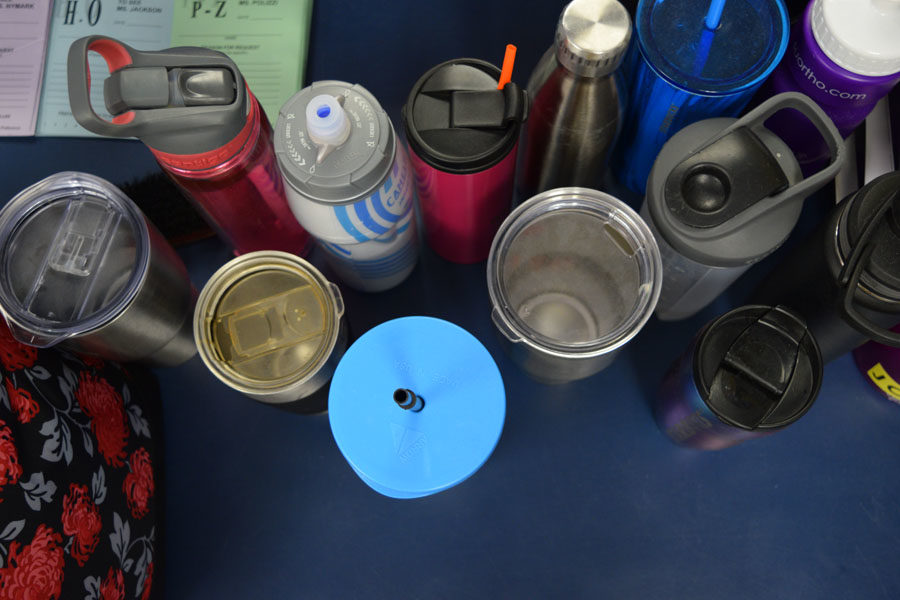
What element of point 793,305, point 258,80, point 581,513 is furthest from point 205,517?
point 793,305

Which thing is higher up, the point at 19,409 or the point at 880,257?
the point at 880,257

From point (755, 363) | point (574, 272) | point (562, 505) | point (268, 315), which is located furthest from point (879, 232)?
point (268, 315)

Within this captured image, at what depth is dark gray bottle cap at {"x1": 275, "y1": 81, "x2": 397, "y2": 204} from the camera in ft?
1.66

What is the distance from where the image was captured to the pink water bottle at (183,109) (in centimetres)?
50

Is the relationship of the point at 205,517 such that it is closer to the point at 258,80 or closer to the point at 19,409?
the point at 19,409

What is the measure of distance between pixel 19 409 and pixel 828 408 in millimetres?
759

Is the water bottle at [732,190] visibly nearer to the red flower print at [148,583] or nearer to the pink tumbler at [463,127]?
the pink tumbler at [463,127]

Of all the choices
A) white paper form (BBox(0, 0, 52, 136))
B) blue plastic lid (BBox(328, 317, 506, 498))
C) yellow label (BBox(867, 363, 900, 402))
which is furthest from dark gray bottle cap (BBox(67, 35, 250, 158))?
yellow label (BBox(867, 363, 900, 402))

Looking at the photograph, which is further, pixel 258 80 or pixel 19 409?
pixel 258 80

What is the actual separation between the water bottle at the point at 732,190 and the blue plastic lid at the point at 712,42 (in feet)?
0.14

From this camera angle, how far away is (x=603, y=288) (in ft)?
2.12

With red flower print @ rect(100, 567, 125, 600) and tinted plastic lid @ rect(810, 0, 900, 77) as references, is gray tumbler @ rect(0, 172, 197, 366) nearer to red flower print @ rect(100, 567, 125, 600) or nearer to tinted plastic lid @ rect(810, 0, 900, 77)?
red flower print @ rect(100, 567, 125, 600)

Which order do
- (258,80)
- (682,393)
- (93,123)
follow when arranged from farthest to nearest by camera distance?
(258,80) < (682,393) < (93,123)

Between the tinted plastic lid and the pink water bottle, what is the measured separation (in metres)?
0.48
